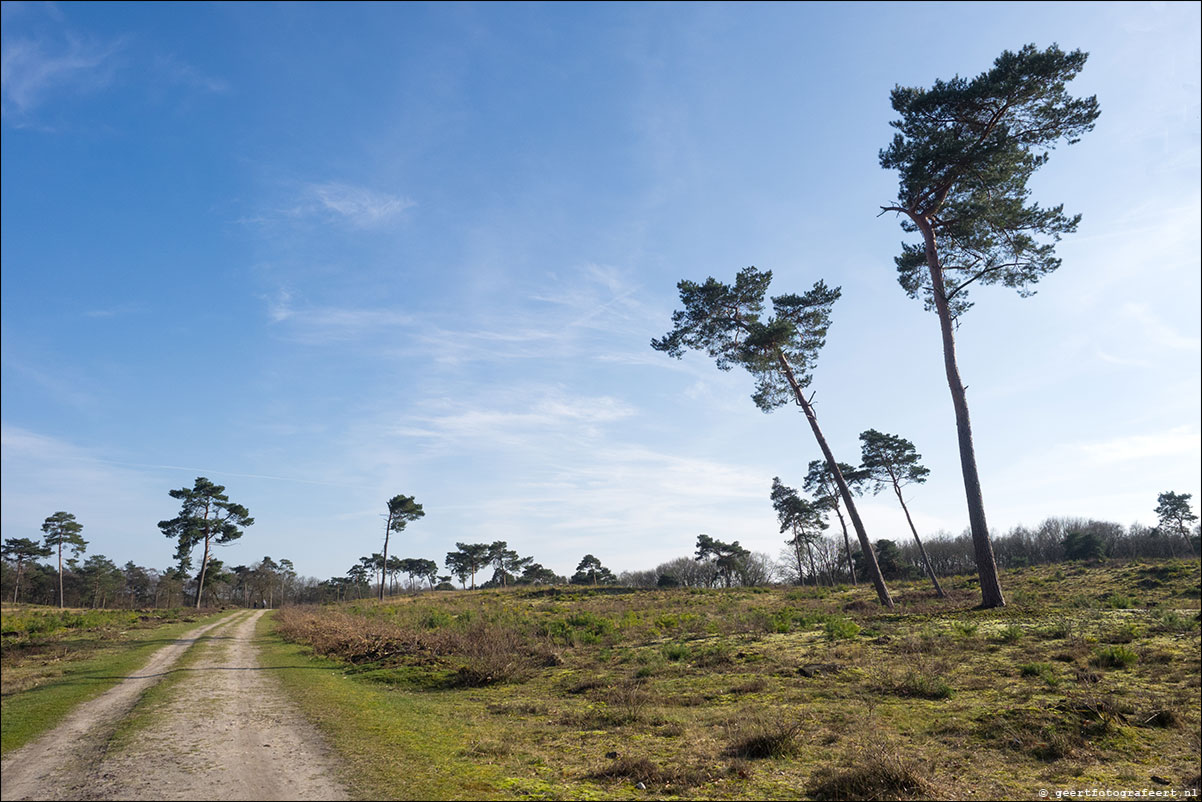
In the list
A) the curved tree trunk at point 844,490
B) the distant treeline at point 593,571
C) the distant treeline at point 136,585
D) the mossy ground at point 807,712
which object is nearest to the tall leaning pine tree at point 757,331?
the curved tree trunk at point 844,490

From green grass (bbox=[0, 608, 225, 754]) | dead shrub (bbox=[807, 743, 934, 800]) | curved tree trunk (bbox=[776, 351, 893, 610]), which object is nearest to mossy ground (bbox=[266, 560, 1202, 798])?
dead shrub (bbox=[807, 743, 934, 800])

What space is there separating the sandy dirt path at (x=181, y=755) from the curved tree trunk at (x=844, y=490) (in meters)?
22.5

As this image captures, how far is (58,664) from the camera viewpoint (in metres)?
14.6

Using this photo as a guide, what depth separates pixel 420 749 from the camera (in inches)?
298

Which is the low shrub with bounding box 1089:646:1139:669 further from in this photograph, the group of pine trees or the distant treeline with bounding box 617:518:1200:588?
the distant treeline with bounding box 617:518:1200:588

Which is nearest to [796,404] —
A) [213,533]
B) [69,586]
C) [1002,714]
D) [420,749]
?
[1002,714]

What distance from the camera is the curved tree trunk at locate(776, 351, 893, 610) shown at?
79.8 ft

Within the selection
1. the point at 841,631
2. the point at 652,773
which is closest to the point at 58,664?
the point at 652,773

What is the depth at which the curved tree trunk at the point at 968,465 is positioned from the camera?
16281mm

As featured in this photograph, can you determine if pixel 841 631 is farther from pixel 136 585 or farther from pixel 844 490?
pixel 136 585

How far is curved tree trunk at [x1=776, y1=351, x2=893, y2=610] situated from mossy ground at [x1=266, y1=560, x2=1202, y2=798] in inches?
284

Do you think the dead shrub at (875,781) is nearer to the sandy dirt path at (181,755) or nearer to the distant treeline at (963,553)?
the sandy dirt path at (181,755)

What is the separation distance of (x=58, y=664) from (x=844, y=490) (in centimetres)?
2791

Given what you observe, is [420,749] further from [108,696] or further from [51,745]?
[108,696]
